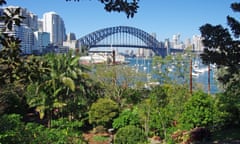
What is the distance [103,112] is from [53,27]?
90163 mm

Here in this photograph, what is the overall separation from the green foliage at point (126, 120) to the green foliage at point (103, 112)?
465 mm

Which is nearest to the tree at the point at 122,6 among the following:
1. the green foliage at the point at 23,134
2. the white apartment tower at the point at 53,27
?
the green foliage at the point at 23,134

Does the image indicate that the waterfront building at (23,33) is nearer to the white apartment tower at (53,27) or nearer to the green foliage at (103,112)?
the green foliage at (103,112)

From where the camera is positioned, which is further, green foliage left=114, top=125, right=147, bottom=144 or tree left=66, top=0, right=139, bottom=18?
green foliage left=114, top=125, right=147, bottom=144

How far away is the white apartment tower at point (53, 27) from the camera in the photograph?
100438 mm

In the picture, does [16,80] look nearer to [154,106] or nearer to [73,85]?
[154,106]

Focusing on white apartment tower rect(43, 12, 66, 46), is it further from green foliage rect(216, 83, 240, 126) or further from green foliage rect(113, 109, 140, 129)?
green foliage rect(216, 83, 240, 126)

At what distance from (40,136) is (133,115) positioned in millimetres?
9599

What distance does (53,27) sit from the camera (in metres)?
101

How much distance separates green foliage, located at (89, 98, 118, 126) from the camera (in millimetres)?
14273

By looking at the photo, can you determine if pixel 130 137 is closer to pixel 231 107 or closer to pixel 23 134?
pixel 231 107

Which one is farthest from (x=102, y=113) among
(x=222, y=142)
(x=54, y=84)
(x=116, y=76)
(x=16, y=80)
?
(x=16, y=80)

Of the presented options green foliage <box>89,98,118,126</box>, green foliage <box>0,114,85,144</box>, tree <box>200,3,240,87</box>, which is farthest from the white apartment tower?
green foliage <box>0,114,85,144</box>

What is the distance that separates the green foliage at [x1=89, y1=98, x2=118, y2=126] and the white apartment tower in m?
87.4
